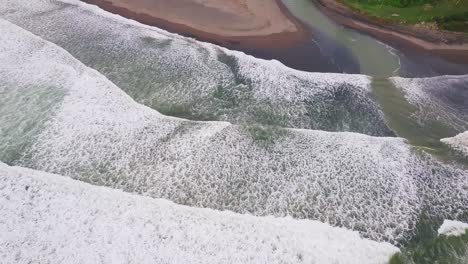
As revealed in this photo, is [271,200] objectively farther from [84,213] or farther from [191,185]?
[84,213]

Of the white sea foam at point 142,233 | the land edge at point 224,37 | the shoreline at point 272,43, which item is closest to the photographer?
the white sea foam at point 142,233

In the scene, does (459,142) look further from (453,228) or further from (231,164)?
(231,164)

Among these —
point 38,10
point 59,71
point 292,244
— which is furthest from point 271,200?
point 38,10

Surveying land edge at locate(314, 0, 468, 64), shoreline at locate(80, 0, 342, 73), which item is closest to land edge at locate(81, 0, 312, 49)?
shoreline at locate(80, 0, 342, 73)

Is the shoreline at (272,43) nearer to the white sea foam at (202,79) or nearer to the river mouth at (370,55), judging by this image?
the river mouth at (370,55)

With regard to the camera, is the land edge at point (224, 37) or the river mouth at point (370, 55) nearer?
the river mouth at point (370, 55)

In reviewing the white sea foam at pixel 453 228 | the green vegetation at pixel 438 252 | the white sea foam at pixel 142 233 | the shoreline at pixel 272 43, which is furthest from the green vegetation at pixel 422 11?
the white sea foam at pixel 142 233

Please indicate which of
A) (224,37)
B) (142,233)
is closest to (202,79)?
(224,37)

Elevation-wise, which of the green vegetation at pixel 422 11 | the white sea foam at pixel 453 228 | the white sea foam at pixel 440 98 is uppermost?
the green vegetation at pixel 422 11
